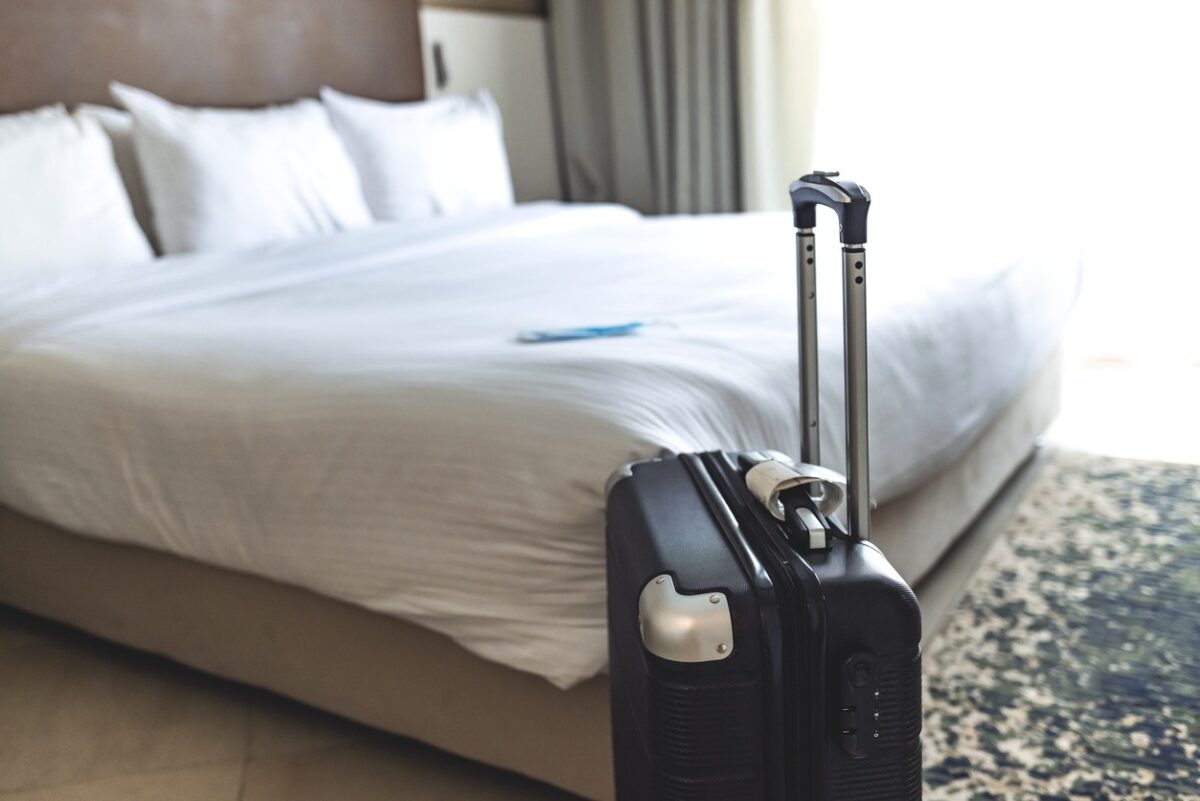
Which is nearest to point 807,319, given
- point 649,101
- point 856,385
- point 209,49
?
point 856,385

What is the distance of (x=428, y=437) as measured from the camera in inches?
60.7

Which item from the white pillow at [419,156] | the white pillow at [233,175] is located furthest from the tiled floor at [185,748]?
the white pillow at [419,156]

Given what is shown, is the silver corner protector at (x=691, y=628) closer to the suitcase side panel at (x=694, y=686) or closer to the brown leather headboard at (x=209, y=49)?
the suitcase side panel at (x=694, y=686)

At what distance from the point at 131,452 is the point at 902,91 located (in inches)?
117

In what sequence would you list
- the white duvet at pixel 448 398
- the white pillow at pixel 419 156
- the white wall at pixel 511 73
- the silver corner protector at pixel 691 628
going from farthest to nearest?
the white wall at pixel 511 73
the white pillow at pixel 419 156
the white duvet at pixel 448 398
the silver corner protector at pixel 691 628

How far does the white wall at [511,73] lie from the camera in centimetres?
408

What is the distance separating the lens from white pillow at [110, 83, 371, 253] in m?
2.82

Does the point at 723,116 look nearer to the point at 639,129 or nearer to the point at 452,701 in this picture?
the point at 639,129

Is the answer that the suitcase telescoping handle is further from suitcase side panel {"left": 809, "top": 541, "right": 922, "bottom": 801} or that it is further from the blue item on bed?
the blue item on bed

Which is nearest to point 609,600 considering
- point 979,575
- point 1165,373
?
point 979,575

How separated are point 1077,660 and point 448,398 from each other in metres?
1.14

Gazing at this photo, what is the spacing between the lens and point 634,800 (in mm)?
1245

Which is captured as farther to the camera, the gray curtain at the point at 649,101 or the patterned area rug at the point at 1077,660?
the gray curtain at the point at 649,101

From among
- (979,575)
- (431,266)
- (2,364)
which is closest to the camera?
(2,364)
